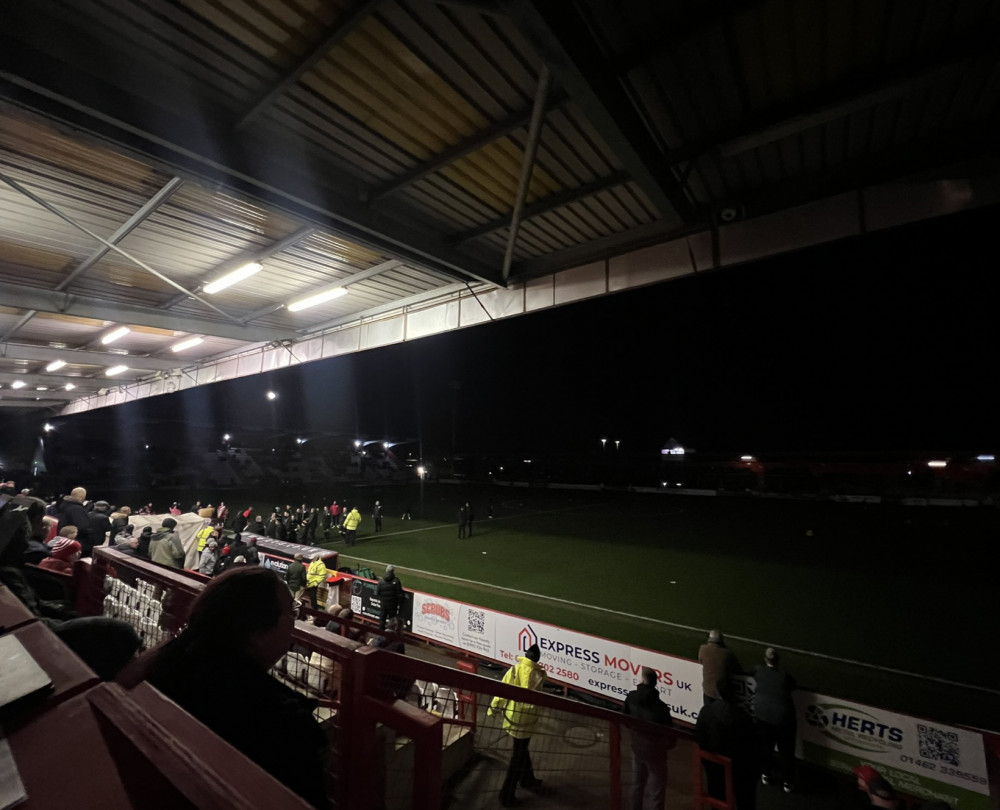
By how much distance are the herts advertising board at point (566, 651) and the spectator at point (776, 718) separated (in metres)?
1.02

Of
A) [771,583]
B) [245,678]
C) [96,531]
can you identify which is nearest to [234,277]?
[96,531]

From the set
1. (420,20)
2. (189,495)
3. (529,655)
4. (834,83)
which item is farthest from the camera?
(189,495)

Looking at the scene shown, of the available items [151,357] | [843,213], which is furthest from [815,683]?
[151,357]

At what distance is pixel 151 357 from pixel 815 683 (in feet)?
60.2

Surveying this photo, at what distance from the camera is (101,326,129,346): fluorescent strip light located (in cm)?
1002

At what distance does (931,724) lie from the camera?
529 centimetres

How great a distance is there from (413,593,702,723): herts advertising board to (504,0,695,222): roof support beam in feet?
22.3

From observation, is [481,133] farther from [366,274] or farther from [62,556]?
[62,556]

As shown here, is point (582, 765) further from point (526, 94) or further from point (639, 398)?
point (639, 398)

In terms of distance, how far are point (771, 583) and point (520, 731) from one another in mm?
14755

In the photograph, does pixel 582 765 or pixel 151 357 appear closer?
pixel 582 765

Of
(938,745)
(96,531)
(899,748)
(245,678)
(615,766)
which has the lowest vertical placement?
(899,748)

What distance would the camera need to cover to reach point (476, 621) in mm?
8859

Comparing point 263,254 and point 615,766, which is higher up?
point 263,254
